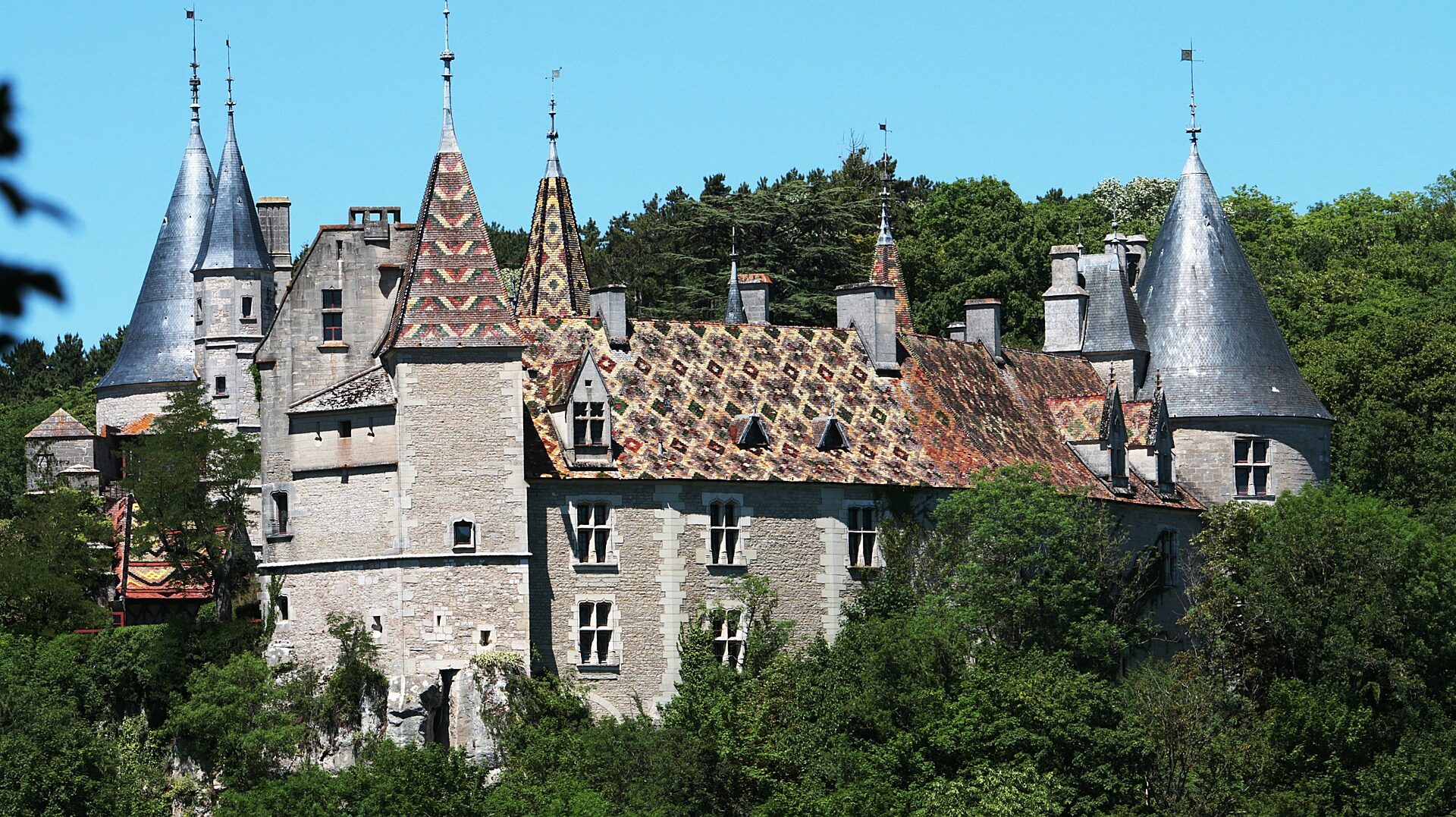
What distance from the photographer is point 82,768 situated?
148 ft

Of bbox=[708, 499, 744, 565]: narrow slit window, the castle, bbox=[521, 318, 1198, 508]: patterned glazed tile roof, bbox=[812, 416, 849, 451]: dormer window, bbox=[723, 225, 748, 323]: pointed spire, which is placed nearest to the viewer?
the castle

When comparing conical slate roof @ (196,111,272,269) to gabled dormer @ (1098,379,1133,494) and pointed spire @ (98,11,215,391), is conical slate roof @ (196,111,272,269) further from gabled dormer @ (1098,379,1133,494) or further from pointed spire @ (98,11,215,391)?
gabled dormer @ (1098,379,1133,494)

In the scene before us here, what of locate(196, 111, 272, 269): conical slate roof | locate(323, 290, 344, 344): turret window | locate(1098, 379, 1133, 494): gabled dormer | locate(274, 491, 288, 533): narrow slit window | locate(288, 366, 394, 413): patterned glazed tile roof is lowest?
locate(274, 491, 288, 533): narrow slit window

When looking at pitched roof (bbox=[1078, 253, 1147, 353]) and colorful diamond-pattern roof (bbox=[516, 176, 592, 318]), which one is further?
pitched roof (bbox=[1078, 253, 1147, 353])

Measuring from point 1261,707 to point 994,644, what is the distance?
629cm

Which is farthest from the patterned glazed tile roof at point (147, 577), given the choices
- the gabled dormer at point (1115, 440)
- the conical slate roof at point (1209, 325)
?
the conical slate roof at point (1209, 325)

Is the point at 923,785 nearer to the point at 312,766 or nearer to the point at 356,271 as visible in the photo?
the point at 312,766

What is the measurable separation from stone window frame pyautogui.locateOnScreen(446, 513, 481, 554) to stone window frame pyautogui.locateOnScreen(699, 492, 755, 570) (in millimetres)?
5004

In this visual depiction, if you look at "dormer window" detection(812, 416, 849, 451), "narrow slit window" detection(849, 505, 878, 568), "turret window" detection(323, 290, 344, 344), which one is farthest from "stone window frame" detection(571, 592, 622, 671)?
"turret window" detection(323, 290, 344, 344)

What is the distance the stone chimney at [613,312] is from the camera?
47.3 meters

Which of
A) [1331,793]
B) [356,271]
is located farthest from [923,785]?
[356,271]

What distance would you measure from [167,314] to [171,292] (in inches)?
35.4

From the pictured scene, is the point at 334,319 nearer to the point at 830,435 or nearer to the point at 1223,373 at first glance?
the point at 830,435

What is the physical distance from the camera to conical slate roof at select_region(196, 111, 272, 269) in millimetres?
67500
